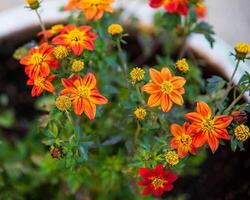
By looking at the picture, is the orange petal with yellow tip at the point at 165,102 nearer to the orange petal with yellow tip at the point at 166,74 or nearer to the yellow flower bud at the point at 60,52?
the orange petal with yellow tip at the point at 166,74

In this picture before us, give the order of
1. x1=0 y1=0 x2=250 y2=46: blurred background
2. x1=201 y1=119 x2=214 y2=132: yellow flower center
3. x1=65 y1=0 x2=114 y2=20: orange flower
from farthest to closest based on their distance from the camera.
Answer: x1=0 y1=0 x2=250 y2=46: blurred background → x1=65 y1=0 x2=114 y2=20: orange flower → x1=201 y1=119 x2=214 y2=132: yellow flower center

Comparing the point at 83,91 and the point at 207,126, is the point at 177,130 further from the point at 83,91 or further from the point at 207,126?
the point at 83,91

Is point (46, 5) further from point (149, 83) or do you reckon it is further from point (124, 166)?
point (149, 83)

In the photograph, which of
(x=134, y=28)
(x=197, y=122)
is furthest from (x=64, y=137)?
(x=134, y=28)

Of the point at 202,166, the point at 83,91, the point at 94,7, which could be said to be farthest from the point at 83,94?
the point at 202,166

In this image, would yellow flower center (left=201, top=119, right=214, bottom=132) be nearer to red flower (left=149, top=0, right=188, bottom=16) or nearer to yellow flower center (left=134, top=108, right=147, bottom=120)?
yellow flower center (left=134, top=108, right=147, bottom=120)

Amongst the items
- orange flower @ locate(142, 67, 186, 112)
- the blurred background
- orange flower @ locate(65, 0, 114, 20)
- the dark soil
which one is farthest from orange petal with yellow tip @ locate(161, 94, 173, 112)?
the blurred background

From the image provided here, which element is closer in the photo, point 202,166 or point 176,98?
point 176,98
